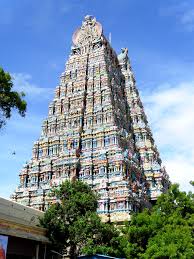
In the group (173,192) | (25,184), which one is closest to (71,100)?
(25,184)

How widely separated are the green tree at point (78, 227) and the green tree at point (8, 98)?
10.4 m

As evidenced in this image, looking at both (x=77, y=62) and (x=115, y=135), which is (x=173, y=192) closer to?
(x=115, y=135)

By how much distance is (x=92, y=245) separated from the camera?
26250mm

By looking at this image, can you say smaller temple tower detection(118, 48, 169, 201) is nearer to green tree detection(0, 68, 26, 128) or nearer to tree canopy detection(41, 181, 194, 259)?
tree canopy detection(41, 181, 194, 259)

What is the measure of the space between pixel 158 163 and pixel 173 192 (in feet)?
65.2

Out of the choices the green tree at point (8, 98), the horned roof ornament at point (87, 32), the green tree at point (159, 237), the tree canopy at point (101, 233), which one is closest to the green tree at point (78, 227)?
the tree canopy at point (101, 233)

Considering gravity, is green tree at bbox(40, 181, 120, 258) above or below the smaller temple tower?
below

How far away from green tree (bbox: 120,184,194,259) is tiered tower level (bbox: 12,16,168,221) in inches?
371

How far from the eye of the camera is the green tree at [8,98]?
19.1 metres

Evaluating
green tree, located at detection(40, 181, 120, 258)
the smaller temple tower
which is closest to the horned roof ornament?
the smaller temple tower

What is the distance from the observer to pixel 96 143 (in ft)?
160

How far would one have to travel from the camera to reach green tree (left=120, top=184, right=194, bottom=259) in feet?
87.9

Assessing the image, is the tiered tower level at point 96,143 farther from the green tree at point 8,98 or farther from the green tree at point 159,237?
the green tree at point 8,98

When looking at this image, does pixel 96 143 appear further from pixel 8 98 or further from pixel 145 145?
pixel 8 98
